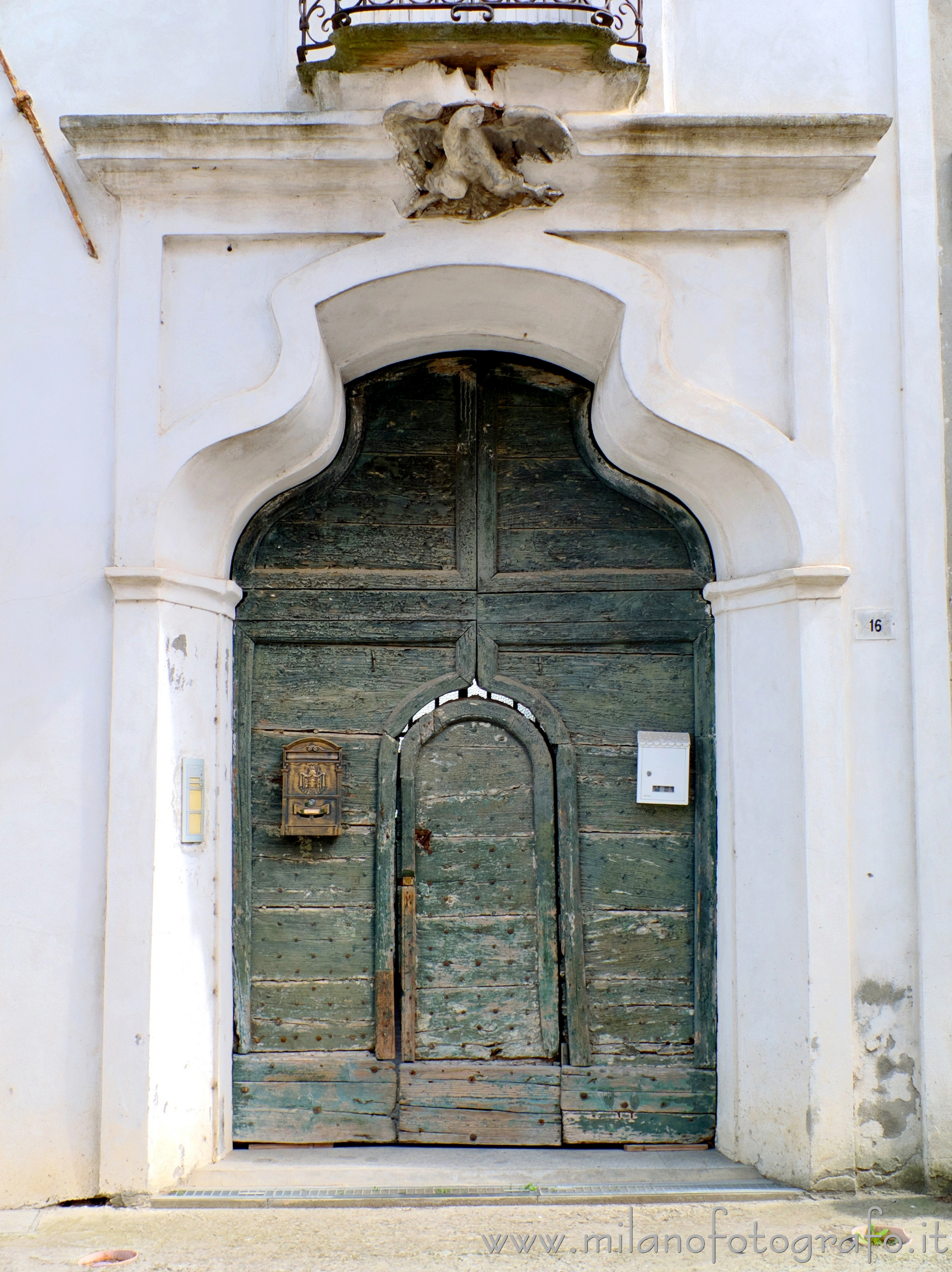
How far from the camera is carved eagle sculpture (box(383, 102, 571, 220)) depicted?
131 inches

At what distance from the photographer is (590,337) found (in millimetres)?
3850

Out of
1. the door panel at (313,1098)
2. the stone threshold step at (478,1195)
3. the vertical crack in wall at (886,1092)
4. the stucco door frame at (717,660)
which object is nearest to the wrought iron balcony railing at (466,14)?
the stucco door frame at (717,660)

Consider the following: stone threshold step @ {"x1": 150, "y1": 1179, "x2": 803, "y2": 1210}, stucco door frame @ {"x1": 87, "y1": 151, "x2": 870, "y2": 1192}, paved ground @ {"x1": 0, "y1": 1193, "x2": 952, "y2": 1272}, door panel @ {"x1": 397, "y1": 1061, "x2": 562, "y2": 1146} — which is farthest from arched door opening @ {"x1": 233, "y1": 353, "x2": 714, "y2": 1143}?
paved ground @ {"x1": 0, "y1": 1193, "x2": 952, "y2": 1272}

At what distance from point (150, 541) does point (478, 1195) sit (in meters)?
2.41

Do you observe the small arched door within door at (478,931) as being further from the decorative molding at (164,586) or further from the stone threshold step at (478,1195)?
the decorative molding at (164,586)

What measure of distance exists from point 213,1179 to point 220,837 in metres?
1.12

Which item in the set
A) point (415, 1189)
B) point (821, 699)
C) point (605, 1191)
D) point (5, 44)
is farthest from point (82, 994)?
point (5, 44)

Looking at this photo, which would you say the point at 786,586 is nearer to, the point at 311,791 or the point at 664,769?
the point at 664,769

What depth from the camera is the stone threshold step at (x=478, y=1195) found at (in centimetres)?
332

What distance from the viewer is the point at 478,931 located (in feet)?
12.6

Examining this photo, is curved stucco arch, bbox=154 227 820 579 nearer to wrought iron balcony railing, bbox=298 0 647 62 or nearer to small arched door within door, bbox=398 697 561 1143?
wrought iron balcony railing, bbox=298 0 647 62

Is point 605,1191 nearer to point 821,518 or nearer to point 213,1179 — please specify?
point 213,1179

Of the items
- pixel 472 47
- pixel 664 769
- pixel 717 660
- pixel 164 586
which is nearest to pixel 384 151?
pixel 472 47

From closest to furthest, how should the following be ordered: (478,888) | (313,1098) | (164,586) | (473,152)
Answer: (473,152)
(164,586)
(313,1098)
(478,888)
